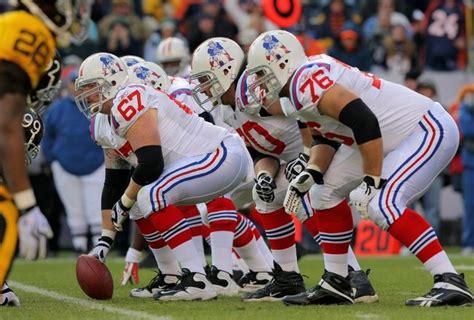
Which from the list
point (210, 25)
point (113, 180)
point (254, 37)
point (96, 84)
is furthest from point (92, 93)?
point (210, 25)

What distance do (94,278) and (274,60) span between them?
174 cm

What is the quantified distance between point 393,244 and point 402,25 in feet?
9.85

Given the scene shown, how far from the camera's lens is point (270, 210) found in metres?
7.64

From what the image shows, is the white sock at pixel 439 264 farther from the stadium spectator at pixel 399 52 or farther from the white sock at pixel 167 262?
the stadium spectator at pixel 399 52

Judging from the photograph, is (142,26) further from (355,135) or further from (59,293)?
(355,135)

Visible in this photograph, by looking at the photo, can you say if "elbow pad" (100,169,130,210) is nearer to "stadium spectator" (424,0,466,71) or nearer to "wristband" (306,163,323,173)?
"wristband" (306,163,323,173)

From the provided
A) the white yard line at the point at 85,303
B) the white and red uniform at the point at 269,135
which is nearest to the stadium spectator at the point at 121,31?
the white yard line at the point at 85,303

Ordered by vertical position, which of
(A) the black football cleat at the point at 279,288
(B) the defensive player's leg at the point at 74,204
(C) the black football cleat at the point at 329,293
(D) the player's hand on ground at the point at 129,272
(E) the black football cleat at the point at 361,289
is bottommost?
(B) the defensive player's leg at the point at 74,204

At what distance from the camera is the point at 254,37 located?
42.0ft

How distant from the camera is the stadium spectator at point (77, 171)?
494 inches

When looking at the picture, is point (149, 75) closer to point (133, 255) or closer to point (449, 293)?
point (133, 255)

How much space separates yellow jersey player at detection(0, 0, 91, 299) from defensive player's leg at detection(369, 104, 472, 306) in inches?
73.6

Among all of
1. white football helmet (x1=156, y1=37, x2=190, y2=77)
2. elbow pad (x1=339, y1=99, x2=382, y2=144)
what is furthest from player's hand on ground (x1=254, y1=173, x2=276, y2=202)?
white football helmet (x1=156, y1=37, x2=190, y2=77)

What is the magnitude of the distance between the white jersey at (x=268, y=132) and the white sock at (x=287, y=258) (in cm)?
71
